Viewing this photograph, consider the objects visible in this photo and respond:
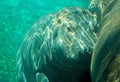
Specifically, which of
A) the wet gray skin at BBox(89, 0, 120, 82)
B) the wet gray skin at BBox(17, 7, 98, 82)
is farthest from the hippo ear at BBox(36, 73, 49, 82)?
the wet gray skin at BBox(89, 0, 120, 82)

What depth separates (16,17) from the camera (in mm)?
18203

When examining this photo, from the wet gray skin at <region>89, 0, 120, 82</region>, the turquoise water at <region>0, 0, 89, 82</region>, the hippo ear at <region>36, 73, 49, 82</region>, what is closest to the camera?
the wet gray skin at <region>89, 0, 120, 82</region>

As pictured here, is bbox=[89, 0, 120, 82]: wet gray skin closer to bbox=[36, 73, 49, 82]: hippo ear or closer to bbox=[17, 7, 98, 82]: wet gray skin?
bbox=[17, 7, 98, 82]: wet gray skin

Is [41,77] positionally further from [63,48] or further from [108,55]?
[108,55]

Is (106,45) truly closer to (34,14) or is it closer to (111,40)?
(111,40)

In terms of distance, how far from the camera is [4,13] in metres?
17.9

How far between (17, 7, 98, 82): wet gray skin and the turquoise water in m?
9.06

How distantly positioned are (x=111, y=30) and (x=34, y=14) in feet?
A: 54.1

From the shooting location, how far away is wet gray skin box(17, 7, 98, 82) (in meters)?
4.39

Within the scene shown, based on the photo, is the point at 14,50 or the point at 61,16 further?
the point at 14,50

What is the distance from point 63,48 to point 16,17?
14.4m

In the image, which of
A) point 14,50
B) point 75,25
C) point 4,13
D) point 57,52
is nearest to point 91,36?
point 75,25

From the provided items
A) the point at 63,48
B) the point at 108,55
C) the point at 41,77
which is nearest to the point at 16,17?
the point at 41,77

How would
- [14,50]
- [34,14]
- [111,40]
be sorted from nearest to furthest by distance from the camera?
[111,40]
[14,50]
[34,14]
